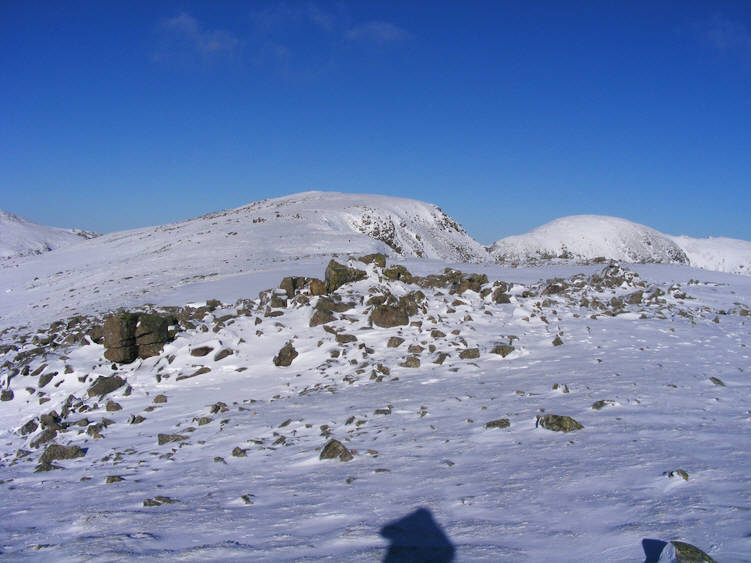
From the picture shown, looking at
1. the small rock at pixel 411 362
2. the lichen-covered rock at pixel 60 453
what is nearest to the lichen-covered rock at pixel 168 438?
the lichen-covered rock at pixel 60 453

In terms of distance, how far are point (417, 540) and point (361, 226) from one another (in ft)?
100

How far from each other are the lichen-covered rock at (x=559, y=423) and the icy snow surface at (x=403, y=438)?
0.12 meters

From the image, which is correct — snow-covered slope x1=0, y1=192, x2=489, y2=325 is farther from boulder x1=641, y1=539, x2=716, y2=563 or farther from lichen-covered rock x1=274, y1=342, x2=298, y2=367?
boulder x1=641, y1=539, x2=716, y2=563

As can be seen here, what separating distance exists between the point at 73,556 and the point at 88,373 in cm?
661

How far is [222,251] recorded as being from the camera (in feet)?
79.4

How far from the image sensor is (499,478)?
416cm

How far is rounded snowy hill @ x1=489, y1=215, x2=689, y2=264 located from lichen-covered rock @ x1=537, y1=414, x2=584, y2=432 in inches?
1467

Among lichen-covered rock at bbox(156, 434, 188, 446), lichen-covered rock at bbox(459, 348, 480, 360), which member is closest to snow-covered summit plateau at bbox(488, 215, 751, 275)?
lichen-covered rock at bbox(459, 348, 480, 360)

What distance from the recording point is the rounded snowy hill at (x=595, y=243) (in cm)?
4216

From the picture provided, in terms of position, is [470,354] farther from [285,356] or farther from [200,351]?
[200,351]

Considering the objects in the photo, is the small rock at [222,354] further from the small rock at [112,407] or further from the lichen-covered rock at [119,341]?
the small rock at [112,407]

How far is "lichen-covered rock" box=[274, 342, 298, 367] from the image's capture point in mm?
9000

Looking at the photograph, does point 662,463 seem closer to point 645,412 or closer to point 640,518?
point 640,518

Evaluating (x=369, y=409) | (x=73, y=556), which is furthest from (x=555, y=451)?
(x=73, y=556)
